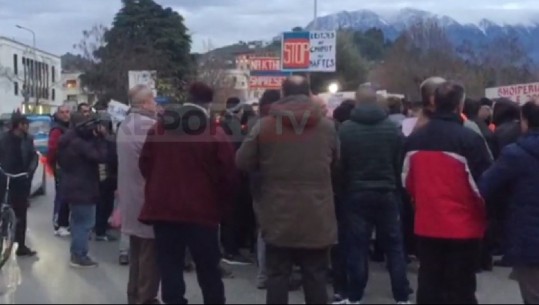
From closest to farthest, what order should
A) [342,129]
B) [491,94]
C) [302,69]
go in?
[342,129] → [302,69] → [491,94]

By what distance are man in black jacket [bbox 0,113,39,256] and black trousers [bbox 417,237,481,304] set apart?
21.0 ft

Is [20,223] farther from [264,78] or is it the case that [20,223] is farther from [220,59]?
[220,59]

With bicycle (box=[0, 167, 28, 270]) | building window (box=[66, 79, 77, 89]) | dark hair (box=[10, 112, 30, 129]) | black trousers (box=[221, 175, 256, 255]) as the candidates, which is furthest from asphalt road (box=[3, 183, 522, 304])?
building window (box=[66, 79, 77, 89])

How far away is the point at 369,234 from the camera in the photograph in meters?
9.30

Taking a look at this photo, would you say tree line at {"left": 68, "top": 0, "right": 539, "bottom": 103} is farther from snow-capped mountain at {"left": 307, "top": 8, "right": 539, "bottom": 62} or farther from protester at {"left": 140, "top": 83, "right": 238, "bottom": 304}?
protester at {"left": 140, "top": 83, "right": 238, "bottom": 304}

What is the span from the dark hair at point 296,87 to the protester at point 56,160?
4512mm

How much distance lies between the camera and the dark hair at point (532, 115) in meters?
7.67

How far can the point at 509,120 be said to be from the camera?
12.0 meters

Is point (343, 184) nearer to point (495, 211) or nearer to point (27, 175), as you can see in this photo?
point (495, 211)

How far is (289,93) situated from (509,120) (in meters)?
4.52

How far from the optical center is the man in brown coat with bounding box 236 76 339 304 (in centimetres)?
752

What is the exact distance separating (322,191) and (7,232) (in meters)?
5.49

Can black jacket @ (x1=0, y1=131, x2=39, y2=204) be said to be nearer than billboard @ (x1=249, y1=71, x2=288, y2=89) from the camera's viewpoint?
Yes

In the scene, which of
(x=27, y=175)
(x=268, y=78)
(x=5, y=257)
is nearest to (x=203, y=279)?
(x=5, y=257)
